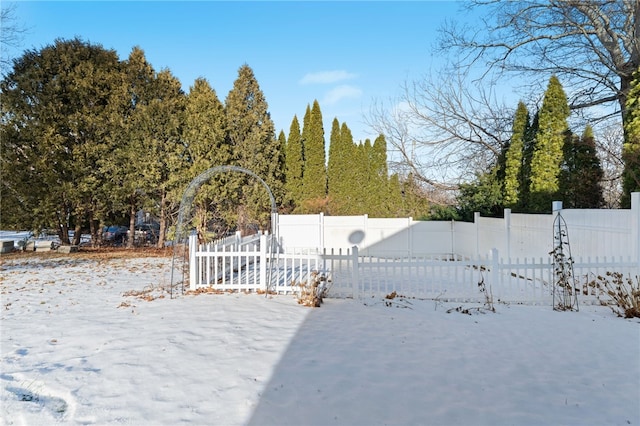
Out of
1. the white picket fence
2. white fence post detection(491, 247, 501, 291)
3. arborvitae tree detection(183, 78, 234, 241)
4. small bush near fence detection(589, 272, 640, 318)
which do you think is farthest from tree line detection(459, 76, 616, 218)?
arborvitae tree detection(183, 78, 234, 241)

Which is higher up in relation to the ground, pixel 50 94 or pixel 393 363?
pixel 50 94

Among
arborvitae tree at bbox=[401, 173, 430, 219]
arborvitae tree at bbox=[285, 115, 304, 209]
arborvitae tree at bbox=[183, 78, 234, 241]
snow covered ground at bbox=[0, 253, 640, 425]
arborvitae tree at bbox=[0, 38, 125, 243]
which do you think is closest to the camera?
snow covered ground at bbox=[0, 253, 640, 425]

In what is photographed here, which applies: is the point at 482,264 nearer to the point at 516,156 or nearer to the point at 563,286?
the point at 563,286

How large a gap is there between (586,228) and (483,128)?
829 centimetres

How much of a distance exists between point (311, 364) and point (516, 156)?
996 cm

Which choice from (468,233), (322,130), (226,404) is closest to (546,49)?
(468,233)

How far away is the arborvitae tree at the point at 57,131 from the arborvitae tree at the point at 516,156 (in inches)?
543

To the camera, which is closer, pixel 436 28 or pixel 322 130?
pixel 436 28

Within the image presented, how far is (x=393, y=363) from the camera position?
337 centimetres

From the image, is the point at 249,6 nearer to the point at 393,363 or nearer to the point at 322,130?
the point at 393,363

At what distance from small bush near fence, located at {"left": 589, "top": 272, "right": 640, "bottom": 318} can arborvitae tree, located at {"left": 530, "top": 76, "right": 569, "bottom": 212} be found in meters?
3.43

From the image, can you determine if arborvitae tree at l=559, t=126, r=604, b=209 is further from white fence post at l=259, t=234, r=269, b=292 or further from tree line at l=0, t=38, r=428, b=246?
tree line at l=0, t=38, r=428, b=246

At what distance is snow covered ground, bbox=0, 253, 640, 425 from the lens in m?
2.52

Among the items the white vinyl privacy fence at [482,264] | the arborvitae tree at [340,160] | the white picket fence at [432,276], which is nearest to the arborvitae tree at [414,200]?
the arborvitae tree at [340,160]
